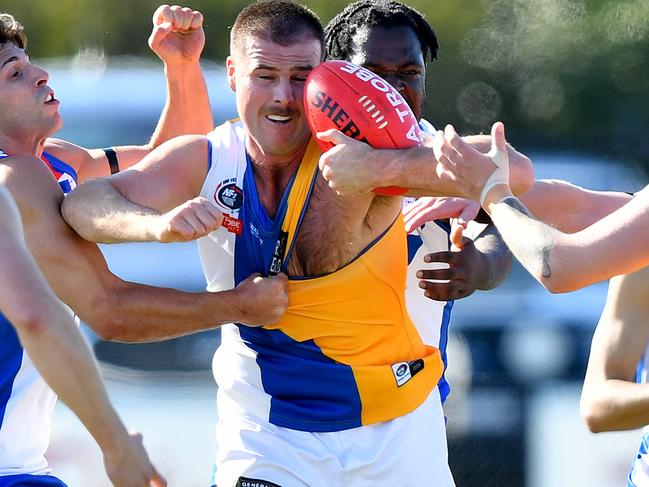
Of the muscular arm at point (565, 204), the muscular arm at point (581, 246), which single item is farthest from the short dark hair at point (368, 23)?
the muscular arm at point (581, 246)

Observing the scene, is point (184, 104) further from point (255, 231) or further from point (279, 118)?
point (255, 231)

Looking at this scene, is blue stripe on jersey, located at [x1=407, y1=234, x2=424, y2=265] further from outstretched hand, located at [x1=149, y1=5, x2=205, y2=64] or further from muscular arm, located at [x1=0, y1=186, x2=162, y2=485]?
muscular arm, located at [x1=0, y1=186, x2=162, y2=485]

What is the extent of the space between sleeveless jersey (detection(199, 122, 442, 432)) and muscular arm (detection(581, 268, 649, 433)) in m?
0.65

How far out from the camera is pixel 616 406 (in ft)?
12.1

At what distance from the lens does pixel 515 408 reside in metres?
6.23

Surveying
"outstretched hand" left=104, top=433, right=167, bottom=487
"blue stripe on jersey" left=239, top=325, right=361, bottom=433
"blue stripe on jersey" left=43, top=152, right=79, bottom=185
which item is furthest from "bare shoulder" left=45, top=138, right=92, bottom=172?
"outstretched hand" left=104, top=433, right=167, bottom=487

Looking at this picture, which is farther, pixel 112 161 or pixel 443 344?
pixel 112 161

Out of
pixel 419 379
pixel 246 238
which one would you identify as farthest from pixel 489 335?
pixel 246 238

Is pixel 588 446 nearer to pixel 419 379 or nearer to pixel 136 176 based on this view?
pixel 419 379

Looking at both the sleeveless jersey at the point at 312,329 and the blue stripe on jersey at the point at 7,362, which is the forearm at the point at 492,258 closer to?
the sleeveless jersey at the point at 312,329

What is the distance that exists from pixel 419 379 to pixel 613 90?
319cm

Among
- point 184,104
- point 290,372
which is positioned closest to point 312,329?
point 290,372

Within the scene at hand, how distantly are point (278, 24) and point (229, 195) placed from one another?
0.61 m

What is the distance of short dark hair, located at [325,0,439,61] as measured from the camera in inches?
196
